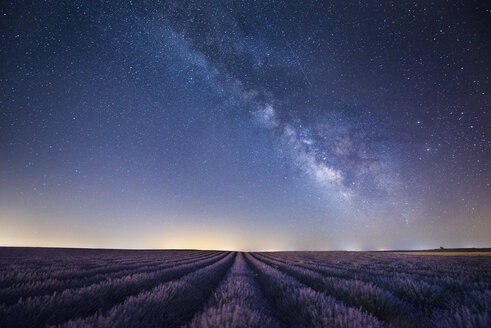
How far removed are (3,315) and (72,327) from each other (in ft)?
4.25

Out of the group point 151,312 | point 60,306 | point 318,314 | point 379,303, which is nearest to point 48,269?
point 60,306

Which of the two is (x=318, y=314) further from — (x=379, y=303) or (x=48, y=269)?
(x=48, y=269)

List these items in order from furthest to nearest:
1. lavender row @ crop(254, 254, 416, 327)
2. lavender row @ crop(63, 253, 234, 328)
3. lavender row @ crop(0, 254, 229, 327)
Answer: lavender row @ crop(254, 254, 416, 327) < lavender row @ crop(0, 254, 229, 327) < lavender row @ crop(63, 253, 234, 328)

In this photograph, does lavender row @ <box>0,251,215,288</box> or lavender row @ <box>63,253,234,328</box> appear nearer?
lavender row @ <box>63,253,234,328</box>

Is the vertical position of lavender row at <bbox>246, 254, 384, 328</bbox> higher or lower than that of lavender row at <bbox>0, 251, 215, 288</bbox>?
higher

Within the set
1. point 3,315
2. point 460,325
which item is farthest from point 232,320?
point 3,315

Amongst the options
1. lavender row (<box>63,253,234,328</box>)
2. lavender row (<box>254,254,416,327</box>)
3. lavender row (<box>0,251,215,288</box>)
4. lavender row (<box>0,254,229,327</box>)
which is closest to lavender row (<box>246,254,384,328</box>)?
lavender row (<box>254,254,416,327</box>)

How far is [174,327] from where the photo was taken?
2992mm

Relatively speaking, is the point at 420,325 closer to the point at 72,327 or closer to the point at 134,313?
the point at 134,313

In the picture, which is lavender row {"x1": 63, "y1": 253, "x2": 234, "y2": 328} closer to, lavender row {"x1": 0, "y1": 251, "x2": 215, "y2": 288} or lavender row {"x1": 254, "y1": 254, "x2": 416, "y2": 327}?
Answer: lavender row {"x1": 254, "y1": 254, "x2": 416, "y2": 327}

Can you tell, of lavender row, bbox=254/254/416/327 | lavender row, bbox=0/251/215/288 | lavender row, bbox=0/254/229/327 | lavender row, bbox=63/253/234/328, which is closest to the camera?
lavender row, bbox=63/253/234/328

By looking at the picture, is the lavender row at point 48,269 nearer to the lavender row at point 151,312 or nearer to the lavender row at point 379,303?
the lavender row at point 151,312

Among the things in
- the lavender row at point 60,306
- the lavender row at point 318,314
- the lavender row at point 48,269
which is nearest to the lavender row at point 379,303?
the lavender row at point 318,314

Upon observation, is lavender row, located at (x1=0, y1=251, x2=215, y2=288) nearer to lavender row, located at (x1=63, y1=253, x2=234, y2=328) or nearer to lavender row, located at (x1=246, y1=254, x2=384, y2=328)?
lavender row, located at (x1=63, y1=253, x2=234, y2=328)
